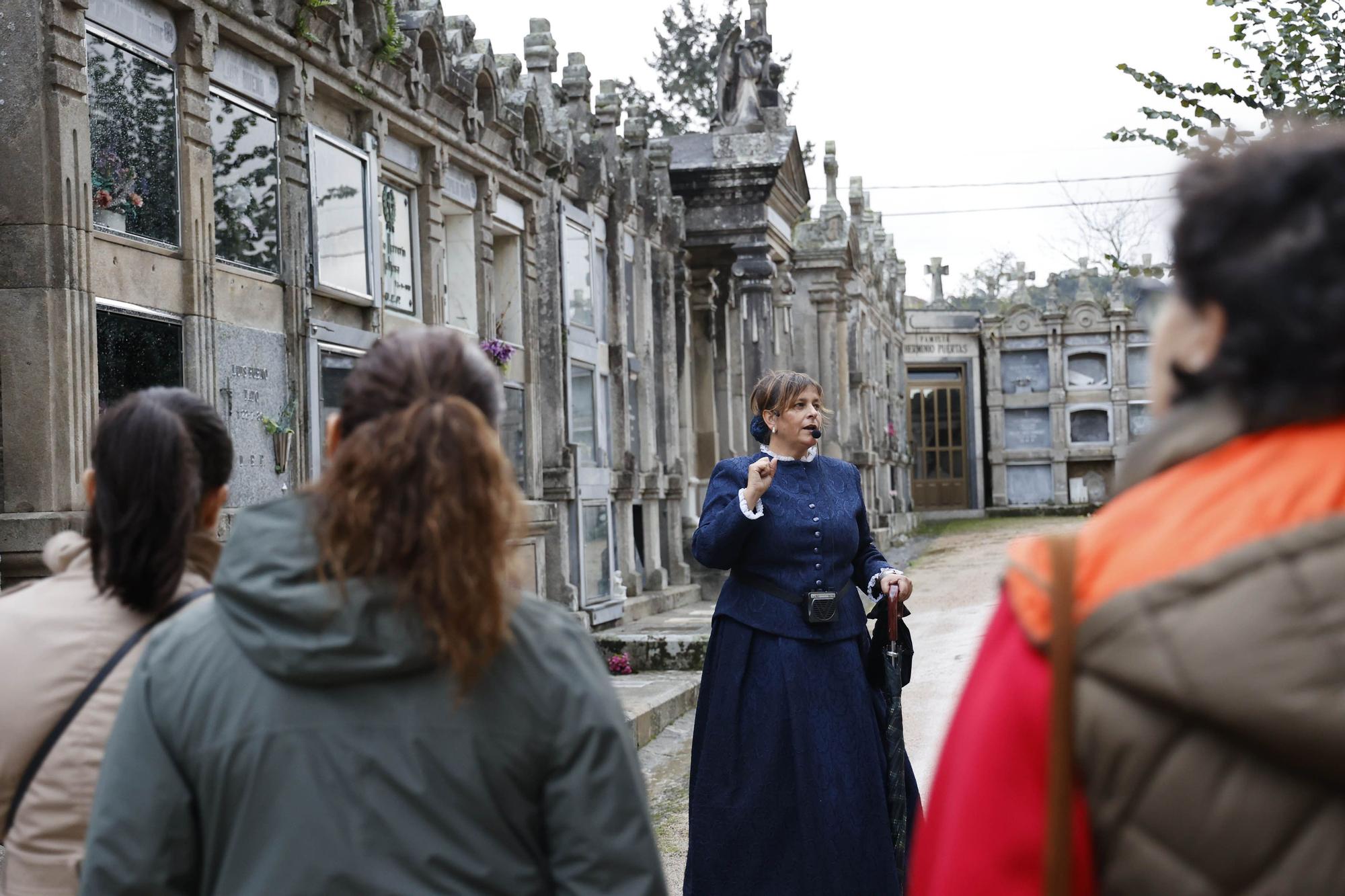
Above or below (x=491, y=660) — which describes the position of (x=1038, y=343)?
above

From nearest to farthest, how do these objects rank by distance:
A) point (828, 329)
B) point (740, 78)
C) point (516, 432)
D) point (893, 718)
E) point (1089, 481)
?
point (893, 718) < point (516, 432) < point (740, 78) < point (828, 329) < point (1089, 481)

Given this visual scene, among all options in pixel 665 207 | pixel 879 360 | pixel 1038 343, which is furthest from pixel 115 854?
pixel 1038 343

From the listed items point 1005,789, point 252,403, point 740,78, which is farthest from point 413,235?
point 1005,789

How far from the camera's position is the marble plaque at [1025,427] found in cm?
4506

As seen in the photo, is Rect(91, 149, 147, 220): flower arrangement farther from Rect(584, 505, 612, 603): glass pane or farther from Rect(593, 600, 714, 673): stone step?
Rect(584, 505, 612, 603): glass pane

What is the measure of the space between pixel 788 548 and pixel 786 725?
1.96 ft

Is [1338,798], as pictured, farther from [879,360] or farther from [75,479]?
[879,360]

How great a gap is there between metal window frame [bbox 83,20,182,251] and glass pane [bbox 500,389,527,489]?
4.84 m

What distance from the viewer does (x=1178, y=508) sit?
4.53ft

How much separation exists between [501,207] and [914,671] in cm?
499

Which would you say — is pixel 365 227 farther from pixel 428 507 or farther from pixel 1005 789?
pixel 1005 789

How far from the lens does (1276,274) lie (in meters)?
1.37

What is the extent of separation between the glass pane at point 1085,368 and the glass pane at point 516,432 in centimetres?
3507

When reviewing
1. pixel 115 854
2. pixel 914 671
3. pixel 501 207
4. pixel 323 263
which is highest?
pixel 501 207
